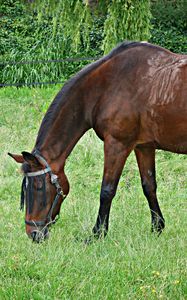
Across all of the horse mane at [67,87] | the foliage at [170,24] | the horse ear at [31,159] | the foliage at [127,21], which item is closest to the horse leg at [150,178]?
the horse mane at [67,87]

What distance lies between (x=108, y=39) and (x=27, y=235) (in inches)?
229

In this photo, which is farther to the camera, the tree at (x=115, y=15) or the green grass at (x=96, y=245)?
the tree at (x=115, y=15)

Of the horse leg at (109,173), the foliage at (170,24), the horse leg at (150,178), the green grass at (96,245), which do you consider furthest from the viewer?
the foliage at (170,24)

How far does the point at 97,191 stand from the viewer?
6.39 m

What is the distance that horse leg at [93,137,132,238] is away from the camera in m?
4.61

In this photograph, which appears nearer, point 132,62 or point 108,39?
point 132,62

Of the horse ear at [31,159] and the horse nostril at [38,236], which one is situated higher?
the horse ear at [31,159]

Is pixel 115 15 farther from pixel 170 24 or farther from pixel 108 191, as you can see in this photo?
pixel 170 24

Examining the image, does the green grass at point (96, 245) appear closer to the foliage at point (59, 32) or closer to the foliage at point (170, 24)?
the foliage at point (59, 32)

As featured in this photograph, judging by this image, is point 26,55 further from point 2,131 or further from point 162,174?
point 162,174

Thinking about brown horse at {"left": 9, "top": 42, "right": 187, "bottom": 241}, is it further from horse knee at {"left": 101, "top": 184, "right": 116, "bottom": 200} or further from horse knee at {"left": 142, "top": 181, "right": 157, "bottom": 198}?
horse knee at {"left": 142, "top": 181, "right": 157, "bottom": 198}

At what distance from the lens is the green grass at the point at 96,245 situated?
3.60 metres

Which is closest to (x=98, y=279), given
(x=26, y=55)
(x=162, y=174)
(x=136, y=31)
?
(x=162, y=174)

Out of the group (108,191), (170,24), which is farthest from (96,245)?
(170,24)
